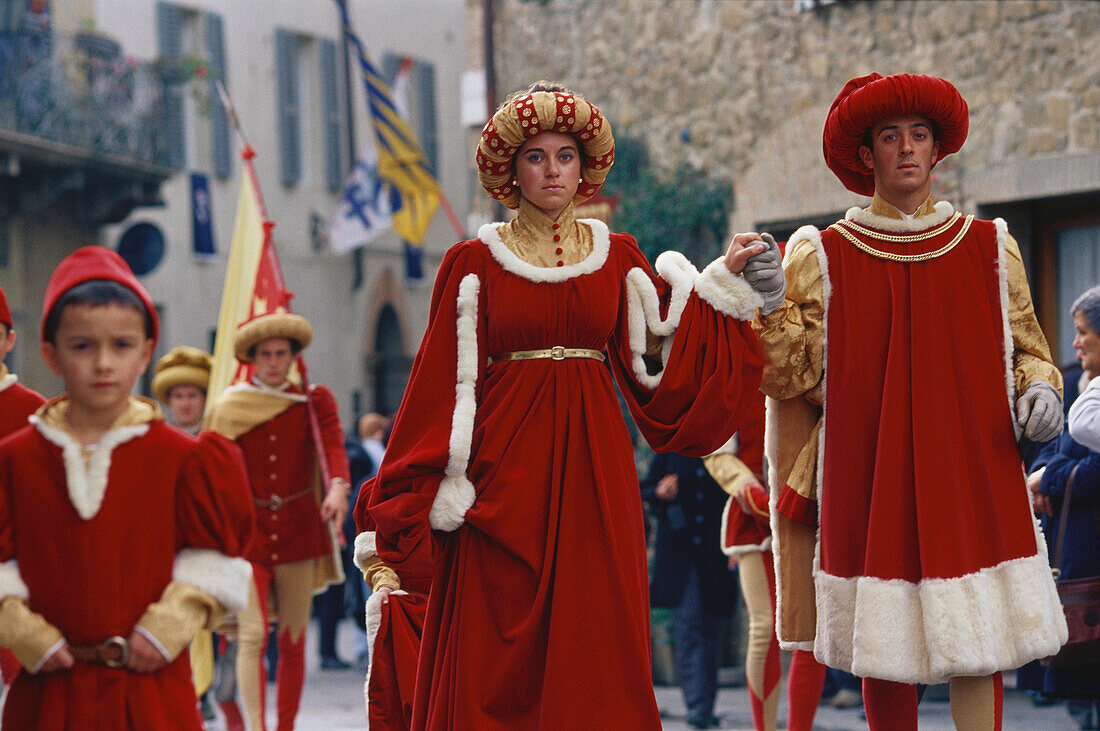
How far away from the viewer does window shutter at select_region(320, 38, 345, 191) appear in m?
23.8

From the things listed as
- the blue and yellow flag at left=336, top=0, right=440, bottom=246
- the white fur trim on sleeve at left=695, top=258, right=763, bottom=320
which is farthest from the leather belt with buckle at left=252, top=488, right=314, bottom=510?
the blue and yellow flag at left=336, top=0, right=440, bottom=246

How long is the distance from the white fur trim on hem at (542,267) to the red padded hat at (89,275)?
3.55 ft

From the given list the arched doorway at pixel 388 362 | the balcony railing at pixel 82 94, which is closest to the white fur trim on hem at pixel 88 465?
the balcony railing at pixel 82 94

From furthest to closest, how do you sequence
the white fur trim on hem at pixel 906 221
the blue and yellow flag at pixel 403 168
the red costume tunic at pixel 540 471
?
the blue and yellow flag at pixel 403 168 < the white fur trim on hem at pixel 906 221 < the red costume tunic at pixel 540 471

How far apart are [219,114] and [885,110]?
17.9 metres

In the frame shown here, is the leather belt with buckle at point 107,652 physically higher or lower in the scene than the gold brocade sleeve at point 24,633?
lower

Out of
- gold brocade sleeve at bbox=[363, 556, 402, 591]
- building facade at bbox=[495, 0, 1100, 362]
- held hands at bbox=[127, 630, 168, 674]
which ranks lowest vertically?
gold brocade sleeve at bbox=[363, 556, 402, 591]

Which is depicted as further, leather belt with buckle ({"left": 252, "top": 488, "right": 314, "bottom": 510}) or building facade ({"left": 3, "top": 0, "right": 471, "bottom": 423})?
building facade ({"left": 3, "top": 0, "right": 471, "bottom": 423})

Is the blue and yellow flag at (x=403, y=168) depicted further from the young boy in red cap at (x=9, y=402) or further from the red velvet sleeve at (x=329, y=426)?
the young boy in red cap at (x=9, y=402)

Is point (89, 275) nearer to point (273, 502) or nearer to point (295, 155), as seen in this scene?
point (273, 502)

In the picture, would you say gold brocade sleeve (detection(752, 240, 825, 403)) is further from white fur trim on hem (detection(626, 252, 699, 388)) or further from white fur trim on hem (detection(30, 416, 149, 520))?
white fur trim on hem (detection(30, 416, 149, 520))

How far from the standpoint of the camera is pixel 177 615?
3367mm

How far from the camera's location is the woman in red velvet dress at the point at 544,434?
4.06 meters

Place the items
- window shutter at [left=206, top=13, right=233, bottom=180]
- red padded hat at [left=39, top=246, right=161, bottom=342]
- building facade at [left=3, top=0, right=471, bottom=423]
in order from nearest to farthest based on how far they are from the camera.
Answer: red padded hat at [left=39, top=246, right=161, bottom=342]
building facade at [left=3, top=0, right=471, bottom=423]
window shutter at [left=206, top=13, right=233, bottom=180]
